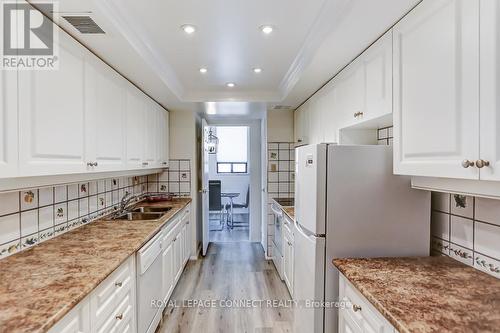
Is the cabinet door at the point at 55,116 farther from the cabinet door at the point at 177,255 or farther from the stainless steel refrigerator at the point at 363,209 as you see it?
the cabinet door at the point at 177,255

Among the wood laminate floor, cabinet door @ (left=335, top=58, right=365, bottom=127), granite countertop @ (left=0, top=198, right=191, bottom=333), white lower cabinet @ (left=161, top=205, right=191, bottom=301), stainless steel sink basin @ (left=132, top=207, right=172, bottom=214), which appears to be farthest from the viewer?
stainless steel sink basin @ (left=132, top=207, right=172, bottom=214)

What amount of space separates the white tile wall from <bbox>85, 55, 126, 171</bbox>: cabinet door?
0.33 m

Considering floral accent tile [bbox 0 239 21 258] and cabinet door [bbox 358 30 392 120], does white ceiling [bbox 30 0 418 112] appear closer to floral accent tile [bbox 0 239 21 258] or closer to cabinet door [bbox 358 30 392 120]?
cabinet door [bbox 358 30 392 120]

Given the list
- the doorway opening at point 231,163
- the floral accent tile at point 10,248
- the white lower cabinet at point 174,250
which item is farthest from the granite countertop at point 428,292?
the doorway opening at point 231,163

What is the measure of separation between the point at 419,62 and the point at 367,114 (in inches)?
21.3

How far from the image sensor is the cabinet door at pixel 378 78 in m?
1.67

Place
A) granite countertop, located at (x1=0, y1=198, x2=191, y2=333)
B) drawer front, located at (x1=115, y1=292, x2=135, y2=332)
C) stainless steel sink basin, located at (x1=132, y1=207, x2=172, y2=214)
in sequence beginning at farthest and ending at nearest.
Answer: stainless steel sink basin, located at (x1=132, y1=207, x2=172, y2=214)
drawer front, located at (x1=115, y1=292, x2=135, y2=332)
granite countertop, located at (x1=0, y1=198, x2=191, y2=333)

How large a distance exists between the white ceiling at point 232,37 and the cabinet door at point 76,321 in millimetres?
1376

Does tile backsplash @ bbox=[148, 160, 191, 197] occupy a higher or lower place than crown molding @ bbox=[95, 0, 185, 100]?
lower

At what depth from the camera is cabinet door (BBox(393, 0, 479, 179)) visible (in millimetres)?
1135

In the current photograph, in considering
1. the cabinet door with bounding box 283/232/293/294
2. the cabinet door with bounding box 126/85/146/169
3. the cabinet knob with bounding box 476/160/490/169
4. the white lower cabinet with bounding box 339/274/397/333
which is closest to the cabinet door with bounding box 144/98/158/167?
the cabinet door with bounding box 126/85/146/169

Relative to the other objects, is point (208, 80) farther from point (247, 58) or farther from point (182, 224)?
point (182, 224)

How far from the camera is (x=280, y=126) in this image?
13.9 ft

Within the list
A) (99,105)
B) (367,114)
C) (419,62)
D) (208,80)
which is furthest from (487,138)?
(208,80)
